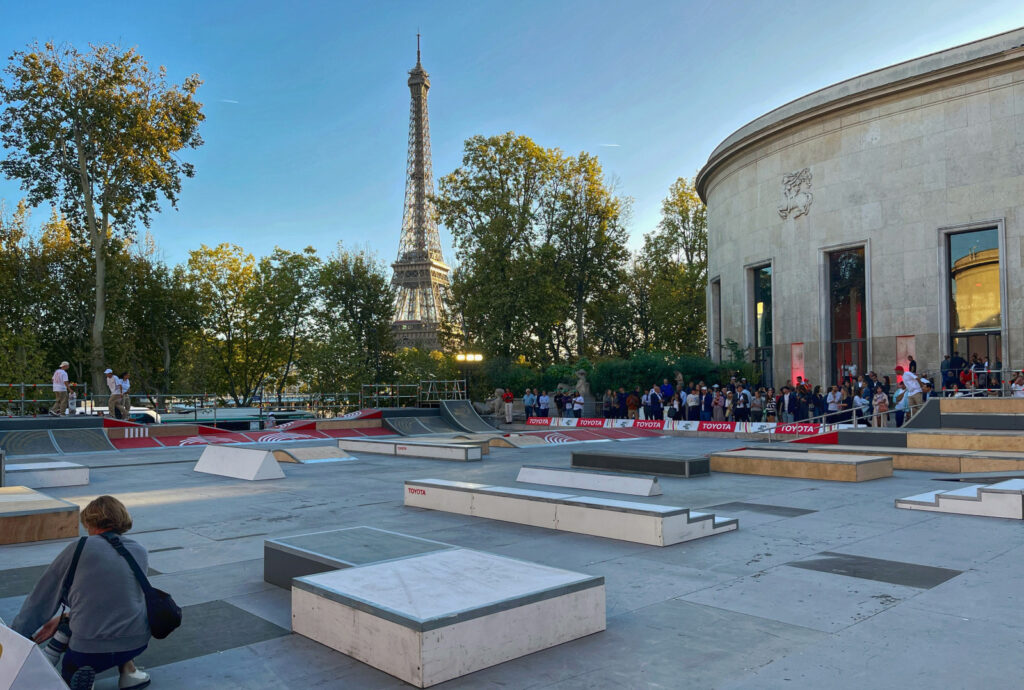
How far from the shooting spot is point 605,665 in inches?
179

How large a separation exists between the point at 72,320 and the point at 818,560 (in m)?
46.5

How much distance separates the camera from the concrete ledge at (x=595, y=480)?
1163 cm

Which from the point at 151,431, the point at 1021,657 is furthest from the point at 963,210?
the point at 151,431

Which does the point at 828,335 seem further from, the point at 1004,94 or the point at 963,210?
the point at 1004,94

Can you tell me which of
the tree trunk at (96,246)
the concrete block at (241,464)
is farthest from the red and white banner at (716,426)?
the tree trunk at (96,246)

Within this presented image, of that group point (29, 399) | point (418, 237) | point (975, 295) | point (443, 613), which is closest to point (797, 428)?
point (975, 295)

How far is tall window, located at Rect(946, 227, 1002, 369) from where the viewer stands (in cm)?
2812

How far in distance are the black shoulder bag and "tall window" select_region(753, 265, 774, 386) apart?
115 ft

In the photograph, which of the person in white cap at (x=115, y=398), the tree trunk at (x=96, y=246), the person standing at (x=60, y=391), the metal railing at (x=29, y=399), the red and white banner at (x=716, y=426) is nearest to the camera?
the person standing at (x=60, y=391)

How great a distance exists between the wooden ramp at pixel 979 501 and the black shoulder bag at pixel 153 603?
9534 millimetres

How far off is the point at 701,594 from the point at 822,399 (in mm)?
23621

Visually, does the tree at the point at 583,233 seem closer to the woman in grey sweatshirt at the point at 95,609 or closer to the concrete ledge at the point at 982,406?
the concrete ledge at the point at 982,406

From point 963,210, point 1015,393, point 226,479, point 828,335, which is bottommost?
point 226,479

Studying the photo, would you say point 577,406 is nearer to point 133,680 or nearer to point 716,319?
point 716,319
